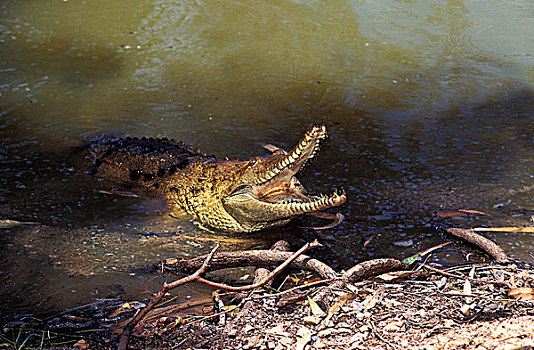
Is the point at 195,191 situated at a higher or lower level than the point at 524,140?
lower

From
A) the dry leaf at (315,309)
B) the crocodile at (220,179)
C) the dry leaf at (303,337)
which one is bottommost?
the crocodile at (220,179)

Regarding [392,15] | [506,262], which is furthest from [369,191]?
[392,15]

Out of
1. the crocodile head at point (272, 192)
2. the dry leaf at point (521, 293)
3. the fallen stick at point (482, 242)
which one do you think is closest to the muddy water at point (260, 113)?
the fallen stick at point (482, 242)

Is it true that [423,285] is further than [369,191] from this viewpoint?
No

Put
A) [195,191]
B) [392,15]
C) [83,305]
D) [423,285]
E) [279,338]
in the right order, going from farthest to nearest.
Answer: [392,15]
[195,191]
[83,305]
[423,285]
[279,338]

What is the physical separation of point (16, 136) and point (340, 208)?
346cm

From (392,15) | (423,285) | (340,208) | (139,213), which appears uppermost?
(392,15)

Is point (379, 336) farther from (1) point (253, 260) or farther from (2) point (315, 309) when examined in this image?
(1) point (253, 260)

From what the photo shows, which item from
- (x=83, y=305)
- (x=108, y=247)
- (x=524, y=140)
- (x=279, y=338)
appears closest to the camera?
(x=279, y=338)

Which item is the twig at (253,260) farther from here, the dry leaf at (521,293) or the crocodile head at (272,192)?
the dry leaf at (521,293)

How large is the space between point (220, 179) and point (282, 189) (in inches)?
23.3

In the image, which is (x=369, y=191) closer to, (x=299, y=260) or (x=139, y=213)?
(x=299, y=260)

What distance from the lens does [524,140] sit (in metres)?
4.82

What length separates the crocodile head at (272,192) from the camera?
3520 millimetres
